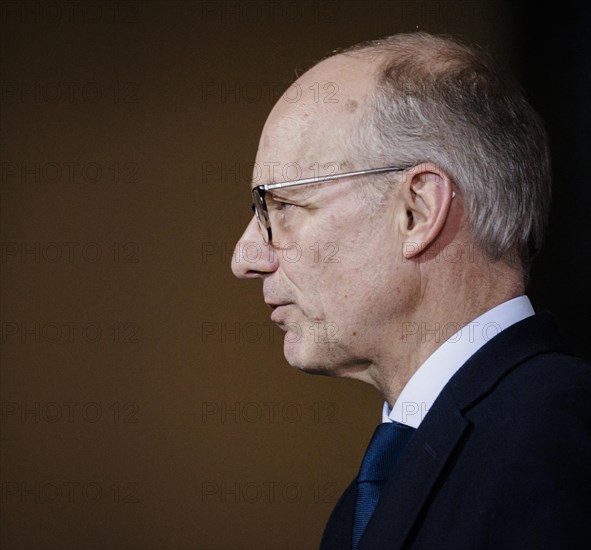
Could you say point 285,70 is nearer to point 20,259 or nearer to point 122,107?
point 122,107

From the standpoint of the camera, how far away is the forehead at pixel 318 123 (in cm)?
110

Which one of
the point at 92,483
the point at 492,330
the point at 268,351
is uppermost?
the point at 492,330

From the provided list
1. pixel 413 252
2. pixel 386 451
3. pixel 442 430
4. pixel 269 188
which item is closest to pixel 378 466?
pixel 386 451

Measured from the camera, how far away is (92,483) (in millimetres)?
2590

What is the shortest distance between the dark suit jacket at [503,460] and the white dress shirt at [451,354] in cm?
3

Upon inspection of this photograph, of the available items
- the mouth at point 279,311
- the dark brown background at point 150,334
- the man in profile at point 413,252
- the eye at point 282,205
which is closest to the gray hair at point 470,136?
the man in profile at point 413,252

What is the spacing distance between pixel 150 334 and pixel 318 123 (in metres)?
1.60

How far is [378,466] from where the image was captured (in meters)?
1.08

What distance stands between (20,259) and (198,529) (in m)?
1.01

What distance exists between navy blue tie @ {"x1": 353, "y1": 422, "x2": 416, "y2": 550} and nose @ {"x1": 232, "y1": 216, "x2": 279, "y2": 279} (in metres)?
0.28

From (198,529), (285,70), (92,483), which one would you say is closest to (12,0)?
(285,70)

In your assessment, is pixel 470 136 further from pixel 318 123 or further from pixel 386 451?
pixel 386 451

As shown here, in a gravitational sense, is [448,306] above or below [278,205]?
below

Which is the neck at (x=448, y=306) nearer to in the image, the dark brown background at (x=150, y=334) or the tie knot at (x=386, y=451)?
the tie knot at (x=386, y=451)
